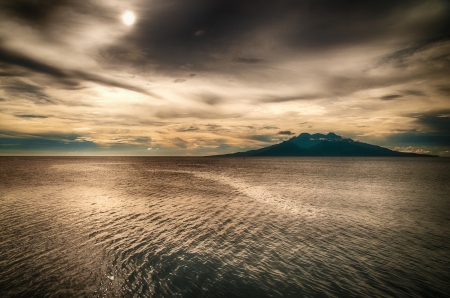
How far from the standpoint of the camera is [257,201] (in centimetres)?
4381

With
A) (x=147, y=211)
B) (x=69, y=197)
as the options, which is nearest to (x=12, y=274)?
(x=147, y=211)

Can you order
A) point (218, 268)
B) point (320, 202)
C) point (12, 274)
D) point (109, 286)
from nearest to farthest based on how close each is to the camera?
point (109, 286) → point (12, 274) → point (218, 268) → point (320, 202)

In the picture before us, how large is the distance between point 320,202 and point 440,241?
20.6 meters

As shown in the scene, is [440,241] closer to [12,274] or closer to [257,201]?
[257,201]

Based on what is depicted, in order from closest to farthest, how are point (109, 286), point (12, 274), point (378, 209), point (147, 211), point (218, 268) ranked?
point (109, 286)
point (12, 274)
point (218, 268)
point (147, 211)
point (378, 209)

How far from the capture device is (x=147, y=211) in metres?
34.8

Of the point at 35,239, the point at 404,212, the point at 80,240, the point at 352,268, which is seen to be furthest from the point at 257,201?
the point at 35,239

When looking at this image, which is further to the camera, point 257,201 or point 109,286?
point 257,201

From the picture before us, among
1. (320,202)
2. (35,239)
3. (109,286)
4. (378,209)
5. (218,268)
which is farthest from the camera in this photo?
(320,202)

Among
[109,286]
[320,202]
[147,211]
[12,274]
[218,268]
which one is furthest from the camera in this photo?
[320,202]

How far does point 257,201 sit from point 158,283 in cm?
3056

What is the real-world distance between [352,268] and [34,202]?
4992 cm

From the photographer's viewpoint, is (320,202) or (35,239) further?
(320,202)

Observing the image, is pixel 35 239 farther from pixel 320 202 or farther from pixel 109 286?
pixel 320 202
